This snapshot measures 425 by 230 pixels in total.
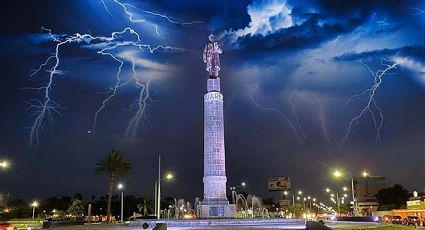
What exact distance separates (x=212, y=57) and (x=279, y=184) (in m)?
68.2

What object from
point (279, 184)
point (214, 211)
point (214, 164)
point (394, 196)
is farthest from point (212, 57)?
point (394, 196)

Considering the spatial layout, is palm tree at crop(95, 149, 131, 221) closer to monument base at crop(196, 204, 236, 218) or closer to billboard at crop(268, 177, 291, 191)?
monument base at crop(196, 204, 236, 218)

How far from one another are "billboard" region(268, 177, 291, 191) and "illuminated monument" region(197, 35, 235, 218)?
6907cm

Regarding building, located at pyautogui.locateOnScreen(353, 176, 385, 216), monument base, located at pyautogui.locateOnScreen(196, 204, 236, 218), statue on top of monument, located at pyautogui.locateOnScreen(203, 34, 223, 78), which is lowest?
monument base, located at pyautogui.locateOnScreen(196, 204, 236, 218)

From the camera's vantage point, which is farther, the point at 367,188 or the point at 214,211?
the point at 367,188

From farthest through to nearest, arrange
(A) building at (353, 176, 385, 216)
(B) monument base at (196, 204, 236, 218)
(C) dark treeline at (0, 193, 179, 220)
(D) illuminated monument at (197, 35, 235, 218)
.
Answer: (A) building at (353, 176, 385, 216), (C) dark treeline at (0, 193, 179, 220), (D) illuminated monument at (197, 35, 235, 218), (B) monument base at (196, 204, 236, 218)

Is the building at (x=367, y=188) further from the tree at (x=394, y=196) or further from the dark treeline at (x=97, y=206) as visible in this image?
the dark treeline at (x=97, y=206)

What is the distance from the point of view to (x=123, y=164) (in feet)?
224

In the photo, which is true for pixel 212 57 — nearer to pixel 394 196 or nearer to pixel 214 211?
pixel 214 211

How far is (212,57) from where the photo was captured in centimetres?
6116

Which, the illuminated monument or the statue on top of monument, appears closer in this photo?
the illuminated monument

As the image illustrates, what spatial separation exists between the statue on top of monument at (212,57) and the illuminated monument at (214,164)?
3.42 m

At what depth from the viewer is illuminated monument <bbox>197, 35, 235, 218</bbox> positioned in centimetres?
5284

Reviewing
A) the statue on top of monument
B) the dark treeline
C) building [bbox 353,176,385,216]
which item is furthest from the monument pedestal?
building [bbox 353,176,385,216]
